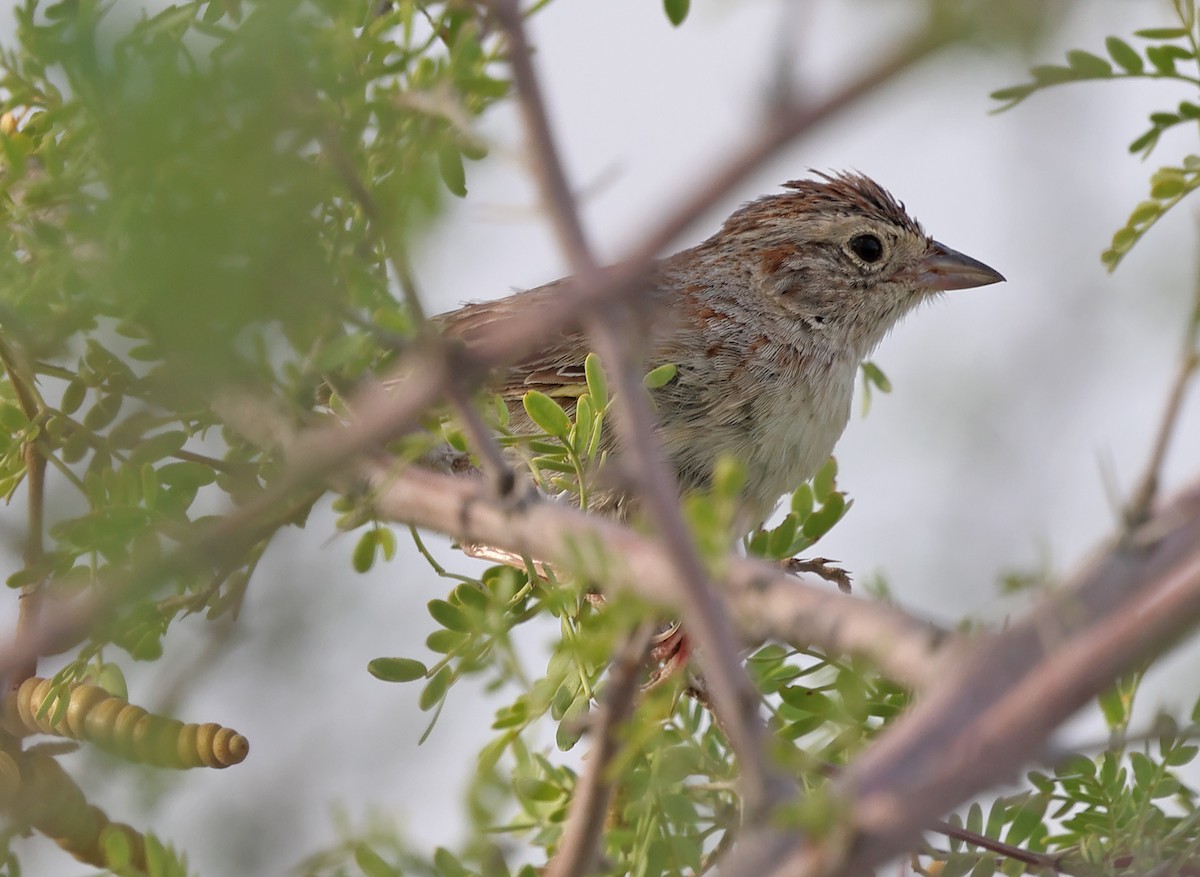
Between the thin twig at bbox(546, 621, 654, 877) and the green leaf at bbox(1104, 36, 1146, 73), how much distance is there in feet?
8.60

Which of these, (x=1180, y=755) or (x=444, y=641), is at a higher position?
(x=444, y=641)

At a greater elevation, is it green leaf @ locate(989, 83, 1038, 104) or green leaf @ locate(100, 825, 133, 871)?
green leaf @ locate(989, 83, 1038, 104)

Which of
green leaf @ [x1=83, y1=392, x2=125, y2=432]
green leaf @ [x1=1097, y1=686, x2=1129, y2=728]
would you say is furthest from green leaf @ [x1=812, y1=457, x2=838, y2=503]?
green leaf @ [x1=83, y1=392, x2=125, y2=432]

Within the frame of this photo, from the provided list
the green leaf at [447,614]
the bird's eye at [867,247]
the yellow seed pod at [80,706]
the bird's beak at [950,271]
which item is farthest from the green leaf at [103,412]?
the bird's beak at [950,271]

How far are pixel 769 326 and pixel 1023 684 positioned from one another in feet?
17.3

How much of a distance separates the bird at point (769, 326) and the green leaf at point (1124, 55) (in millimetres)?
2121

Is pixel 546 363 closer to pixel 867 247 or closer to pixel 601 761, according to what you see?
pixel 867 247

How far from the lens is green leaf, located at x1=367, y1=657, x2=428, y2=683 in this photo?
3.15 m

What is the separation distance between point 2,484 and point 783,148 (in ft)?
10.0

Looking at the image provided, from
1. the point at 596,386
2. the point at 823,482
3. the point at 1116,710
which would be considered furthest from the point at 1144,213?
the point at 596,386

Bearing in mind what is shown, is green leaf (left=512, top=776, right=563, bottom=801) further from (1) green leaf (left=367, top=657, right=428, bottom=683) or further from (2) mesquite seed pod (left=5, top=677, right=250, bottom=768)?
(2) mesquite seed pod (left=5, top=677, right=250, bottom=768)

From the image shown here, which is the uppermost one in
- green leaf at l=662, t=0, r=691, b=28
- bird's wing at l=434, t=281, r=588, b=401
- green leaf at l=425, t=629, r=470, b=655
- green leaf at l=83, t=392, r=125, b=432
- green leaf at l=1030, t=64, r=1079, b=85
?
bird's wing at l=434, t=281, r=588, b=401

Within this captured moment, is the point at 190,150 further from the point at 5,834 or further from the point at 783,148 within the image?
the point at 5,834

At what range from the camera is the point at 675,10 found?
327 centimetres
